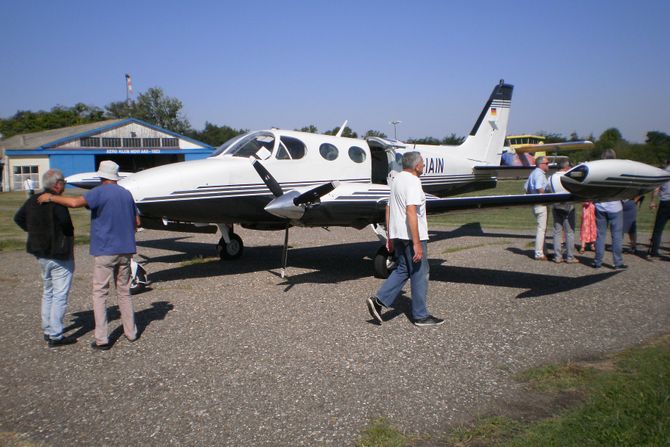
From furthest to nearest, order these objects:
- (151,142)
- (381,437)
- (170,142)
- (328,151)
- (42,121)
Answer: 1. (42,121)
2. (170,142)
3. (151,142)
4. (328,151)
5. (381,437)

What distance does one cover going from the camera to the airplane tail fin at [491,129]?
49.5 feet

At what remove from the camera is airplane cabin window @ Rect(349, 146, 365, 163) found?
10.4 m

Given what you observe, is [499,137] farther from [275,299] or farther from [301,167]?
[275,299]

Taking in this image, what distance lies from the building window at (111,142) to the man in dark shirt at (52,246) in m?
46.0

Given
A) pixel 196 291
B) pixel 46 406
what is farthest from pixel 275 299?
pixel 46 406

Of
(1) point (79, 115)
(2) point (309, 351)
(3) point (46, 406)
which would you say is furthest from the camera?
(1) point (79, 115)

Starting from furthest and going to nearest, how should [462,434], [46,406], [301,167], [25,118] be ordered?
[25,118], [301,167], [46,406], [462,434]

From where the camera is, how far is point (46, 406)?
404 centimetres

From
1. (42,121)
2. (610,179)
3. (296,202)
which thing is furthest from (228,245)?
(42,121)

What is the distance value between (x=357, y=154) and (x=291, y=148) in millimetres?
1762

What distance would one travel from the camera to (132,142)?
48.6 metres

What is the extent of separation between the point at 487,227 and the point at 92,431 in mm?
14054

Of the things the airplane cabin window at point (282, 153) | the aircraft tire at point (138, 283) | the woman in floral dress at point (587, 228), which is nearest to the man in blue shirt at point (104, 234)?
the aircraft tire at point (138, 283)

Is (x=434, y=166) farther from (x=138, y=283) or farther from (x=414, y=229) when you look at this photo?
(x=138, y=283)
